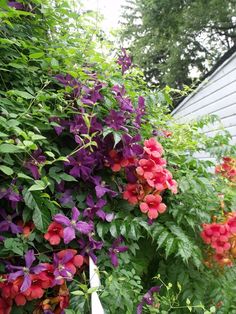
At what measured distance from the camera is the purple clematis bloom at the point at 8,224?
1075 millimetres

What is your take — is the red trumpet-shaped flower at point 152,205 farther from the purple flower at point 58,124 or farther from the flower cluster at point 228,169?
the flower cluster at point 228,169

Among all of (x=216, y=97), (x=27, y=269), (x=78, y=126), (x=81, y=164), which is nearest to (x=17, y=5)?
(x=78, y=126)

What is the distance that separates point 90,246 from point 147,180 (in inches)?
12.3

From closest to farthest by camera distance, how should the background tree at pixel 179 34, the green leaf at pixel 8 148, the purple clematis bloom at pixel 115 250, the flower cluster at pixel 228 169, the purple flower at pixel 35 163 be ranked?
the green leaf at pixel 8 148, the purple flower at pixel 35 163, the purple clematis bloom at pixel 115 250, the flower cluster at pixel 228 169, the background tree at pixel 179 34

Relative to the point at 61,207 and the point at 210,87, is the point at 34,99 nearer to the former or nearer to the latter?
the point at 61,207

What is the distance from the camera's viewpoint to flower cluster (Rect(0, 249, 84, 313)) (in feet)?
3.33

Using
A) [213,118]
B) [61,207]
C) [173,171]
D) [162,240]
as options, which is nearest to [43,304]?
[61,207]

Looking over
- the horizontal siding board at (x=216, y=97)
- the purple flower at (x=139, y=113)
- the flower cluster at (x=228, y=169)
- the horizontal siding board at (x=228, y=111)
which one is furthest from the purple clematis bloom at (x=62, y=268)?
the horizontal siding board at (x=228, y=111)

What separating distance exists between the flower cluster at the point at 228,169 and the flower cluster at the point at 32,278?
1038mm

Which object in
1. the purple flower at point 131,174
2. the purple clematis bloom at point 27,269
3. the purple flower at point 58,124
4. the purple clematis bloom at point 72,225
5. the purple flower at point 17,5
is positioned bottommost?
the purple clematis bloom at point 27,269

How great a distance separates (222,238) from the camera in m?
1.34

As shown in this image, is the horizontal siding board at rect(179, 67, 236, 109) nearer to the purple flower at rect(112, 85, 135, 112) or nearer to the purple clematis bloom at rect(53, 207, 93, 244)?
the purple flower at rect(112, 85, 135, 112)

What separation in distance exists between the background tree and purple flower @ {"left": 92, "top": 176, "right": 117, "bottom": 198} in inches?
537

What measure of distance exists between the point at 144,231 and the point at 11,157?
59 cm
